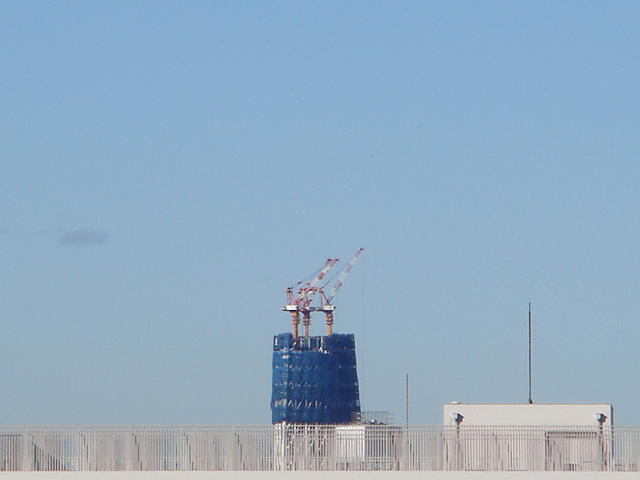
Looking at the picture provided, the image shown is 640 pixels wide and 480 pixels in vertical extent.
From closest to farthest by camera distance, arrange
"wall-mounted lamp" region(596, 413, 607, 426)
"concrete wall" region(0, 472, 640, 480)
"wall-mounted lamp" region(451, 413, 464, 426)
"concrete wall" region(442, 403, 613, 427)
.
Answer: "concrete wall" region(0, 472, 640, 480) < "wall-mounted lamp" region(596, 413, 607, 426) < "concrete wall" region(442, 403, 613, 427) < "wall-mounted lamp" region(451, 413, 464, 426)

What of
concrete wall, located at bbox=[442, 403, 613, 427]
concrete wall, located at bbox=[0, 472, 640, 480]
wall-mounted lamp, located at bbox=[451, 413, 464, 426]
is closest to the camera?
concrete wall, located at bbox=[0, 472, 640, 480]

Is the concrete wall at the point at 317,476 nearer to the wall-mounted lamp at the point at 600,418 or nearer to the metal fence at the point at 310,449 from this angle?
the metal fence at the point at 310,449

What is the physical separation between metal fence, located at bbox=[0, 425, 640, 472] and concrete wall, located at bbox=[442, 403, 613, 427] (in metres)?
11.2

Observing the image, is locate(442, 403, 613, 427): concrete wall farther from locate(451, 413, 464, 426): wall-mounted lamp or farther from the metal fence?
the metal fence

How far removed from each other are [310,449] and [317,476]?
1.32m

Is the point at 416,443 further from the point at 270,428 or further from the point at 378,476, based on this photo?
the point at 270,428

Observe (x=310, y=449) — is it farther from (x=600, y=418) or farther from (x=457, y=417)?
(x=600, y=418)

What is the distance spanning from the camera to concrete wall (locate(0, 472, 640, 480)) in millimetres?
68500

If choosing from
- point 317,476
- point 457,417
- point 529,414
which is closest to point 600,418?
point 529,414

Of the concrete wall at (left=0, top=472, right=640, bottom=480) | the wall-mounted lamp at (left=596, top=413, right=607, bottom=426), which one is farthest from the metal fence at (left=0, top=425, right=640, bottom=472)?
the wall-mounted lamp at (left=596, top=413, right=607, bottom=426)

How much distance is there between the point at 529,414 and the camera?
82.6 m

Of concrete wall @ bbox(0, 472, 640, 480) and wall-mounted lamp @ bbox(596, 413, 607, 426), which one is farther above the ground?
wall-mounted lamp @ bbox(596, 413, 607, 426)

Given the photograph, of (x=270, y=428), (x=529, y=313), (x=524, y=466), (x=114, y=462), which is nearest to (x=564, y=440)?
(x=524, y=466)

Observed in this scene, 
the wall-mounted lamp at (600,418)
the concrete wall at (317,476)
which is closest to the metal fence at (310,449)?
the concrete wall at (317,476)
